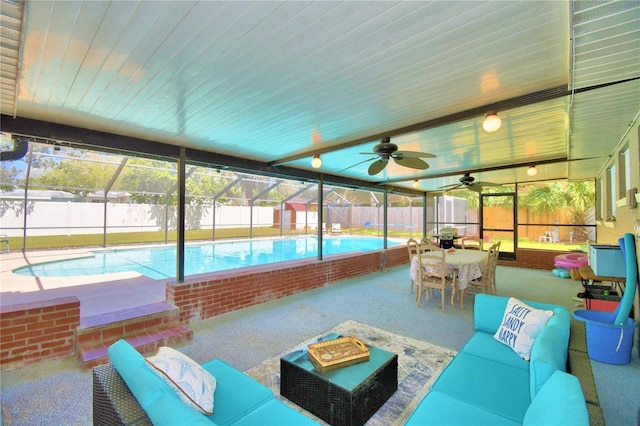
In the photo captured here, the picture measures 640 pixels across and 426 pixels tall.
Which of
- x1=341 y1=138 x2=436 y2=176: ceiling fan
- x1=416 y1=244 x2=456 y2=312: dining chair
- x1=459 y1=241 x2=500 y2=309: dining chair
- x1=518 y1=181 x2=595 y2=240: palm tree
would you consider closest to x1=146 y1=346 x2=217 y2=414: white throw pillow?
x1=341 y1=138 x2=436 y2=176: ceiling fan

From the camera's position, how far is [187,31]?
1.65 meters

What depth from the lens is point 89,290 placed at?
487 cm

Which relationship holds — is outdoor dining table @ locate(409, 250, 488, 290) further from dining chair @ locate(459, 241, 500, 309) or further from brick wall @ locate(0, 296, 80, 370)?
brick wall @ locate(0, 296, 80, 370)

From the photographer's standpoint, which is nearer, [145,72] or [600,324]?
[145,72]

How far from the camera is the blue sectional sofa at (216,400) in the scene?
1086mm

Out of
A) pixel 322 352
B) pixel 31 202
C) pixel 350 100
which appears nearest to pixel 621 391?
pixel 322 352

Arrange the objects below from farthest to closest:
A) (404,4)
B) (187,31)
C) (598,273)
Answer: (598,273) < (187,31) < (404,4)

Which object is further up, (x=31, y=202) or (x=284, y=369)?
(x=31, y=202)

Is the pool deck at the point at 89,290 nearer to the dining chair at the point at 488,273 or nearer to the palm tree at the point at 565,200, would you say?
the dining chair at the point at 488,273

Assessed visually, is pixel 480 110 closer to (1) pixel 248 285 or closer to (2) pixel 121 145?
(1) pixel 248 285

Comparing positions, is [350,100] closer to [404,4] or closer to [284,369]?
[404,4]

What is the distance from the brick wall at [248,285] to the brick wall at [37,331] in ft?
3.59

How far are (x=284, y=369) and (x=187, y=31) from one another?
240 centimetres

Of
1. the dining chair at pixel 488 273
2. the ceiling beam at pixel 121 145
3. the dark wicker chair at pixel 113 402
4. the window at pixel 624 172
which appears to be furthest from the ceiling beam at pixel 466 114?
the dark wicker chair at pixel 113 402
